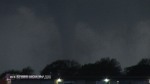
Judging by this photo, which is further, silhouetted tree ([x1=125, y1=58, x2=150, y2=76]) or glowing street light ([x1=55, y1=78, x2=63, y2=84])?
silhouetted tree ([x1=125, y1=58, x2=150, y2=76])

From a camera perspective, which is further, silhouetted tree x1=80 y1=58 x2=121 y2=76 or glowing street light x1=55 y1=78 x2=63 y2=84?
silhouetted tree x1=80 y1=58 x2=121 y2=76

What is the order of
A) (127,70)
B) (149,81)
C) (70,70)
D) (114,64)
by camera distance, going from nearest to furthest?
(149,81)
(127,70)
(114,64)
(70,70)

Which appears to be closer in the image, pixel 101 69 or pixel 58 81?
pixel 58 81

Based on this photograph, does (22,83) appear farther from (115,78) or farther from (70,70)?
(70,70)

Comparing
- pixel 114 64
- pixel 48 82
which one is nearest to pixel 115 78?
pixel 48 82

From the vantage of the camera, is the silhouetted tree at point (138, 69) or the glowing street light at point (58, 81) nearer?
the glowing street light at point (58, 81)

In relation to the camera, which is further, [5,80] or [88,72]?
[88,72]

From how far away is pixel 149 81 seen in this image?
92250 millimetres

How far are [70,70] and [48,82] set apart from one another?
273 feet

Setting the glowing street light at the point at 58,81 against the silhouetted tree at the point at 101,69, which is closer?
the glowing street light at the point at 58,81

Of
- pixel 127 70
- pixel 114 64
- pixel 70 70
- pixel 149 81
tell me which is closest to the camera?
pixel 149 81

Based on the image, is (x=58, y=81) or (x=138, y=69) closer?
(x=58, y=81)

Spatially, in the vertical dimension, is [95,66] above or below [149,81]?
above

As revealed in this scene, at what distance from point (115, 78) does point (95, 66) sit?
63.3m
